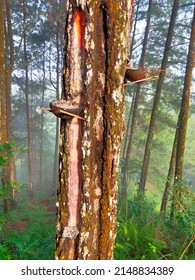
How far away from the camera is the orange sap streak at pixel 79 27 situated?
213 centimetres

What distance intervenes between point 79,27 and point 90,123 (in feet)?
2.98

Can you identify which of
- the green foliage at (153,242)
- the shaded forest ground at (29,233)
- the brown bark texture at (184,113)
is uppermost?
the brown bark texture at (184,113)

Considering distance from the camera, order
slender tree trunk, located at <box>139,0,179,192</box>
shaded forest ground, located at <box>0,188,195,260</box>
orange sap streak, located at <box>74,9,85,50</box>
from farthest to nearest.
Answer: slender tree trunk, located at <box>139,0,179,192</box>
shaded forest ground, located at <box>0,188,195,260</box>
orange sap streak, located at <box>74,9,85,50</box>

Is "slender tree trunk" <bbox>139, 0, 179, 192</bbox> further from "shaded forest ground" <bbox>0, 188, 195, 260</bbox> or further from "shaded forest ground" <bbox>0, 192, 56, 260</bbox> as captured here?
"shaded forest ground" <bbox>0, 192, 56, 260</bbox>

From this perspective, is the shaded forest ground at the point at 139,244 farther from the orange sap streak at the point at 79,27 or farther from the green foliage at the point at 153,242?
the orange sap streak at the point at 79,27

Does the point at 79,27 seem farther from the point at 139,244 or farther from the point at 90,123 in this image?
the point at 139,244

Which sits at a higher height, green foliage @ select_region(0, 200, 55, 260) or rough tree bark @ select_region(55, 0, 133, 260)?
rough tree bark @ select_region(55, 0, 133, 260)

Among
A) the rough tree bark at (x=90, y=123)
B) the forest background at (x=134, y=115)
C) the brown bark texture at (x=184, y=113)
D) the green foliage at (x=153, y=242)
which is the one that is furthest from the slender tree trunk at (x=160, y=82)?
the rough tree bark at (x=90, y=123)

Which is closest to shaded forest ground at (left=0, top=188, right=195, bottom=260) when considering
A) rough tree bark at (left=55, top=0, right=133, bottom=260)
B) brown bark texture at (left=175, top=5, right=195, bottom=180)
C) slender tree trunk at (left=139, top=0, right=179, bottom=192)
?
rough tree bark at (left=55, top=0, right=133, bottom=260)

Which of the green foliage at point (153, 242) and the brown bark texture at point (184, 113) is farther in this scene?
the brown bark texture at point (184, 113)

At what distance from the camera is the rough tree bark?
2.15 metres
